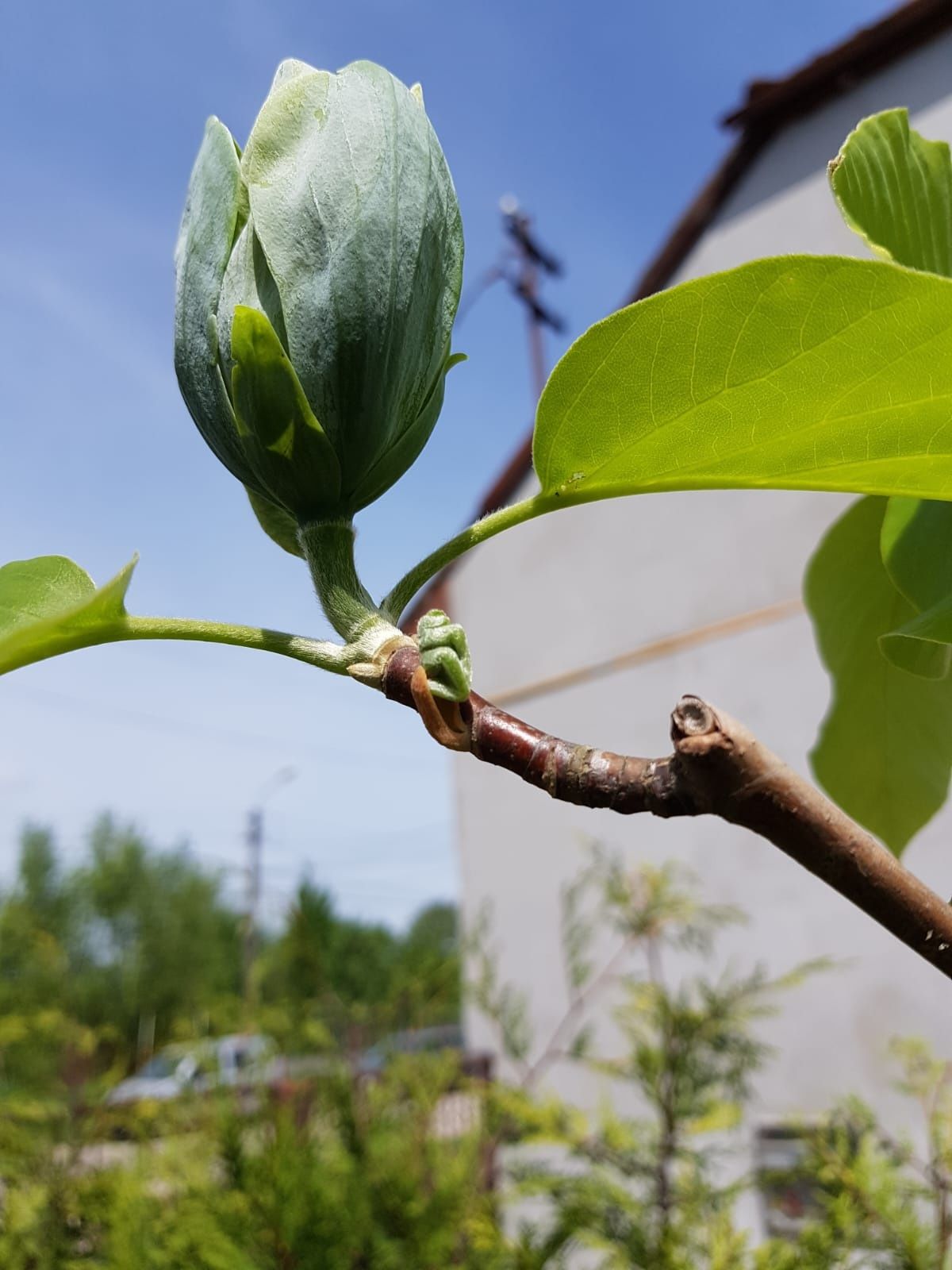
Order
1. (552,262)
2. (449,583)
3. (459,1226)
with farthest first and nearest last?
(552,262) → (449,583) → (459,1226)

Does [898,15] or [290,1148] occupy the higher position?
[898,15]

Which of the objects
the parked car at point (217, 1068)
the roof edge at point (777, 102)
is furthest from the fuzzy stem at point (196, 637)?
the roof edge at point (777, 102)

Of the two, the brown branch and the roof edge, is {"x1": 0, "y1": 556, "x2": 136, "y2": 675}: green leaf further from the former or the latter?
the roof edge

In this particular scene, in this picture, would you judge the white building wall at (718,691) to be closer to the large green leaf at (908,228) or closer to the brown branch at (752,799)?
the large green leaf at (908,228)

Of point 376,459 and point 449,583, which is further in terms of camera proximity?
point 449,583

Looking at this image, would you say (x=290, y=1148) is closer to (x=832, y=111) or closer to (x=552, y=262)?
(x=832, y=111)

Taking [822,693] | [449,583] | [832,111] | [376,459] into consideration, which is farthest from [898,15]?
[376,459]

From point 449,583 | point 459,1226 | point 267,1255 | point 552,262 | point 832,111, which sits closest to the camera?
point 267,1255

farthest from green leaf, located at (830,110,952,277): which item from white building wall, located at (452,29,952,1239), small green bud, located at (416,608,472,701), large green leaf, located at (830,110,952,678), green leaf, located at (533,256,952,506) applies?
white building wall, located at (452,29,952,1239)
